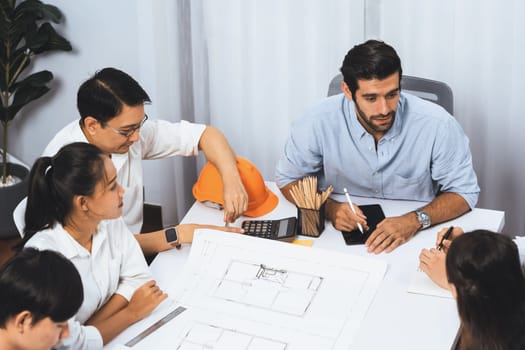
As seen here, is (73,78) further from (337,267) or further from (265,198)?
(337,267)

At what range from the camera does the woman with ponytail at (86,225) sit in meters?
1.74

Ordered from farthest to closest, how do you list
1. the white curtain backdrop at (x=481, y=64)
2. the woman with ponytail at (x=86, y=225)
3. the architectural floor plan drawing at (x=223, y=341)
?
the white curtain backdrop at (x=481, y=64) < the woman with ponytail at (x=86, y=225) < the architectural floor plan drawing at (x=223, y=341)

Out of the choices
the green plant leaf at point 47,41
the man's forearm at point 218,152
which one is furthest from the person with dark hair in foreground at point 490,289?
the green plant leaf at point 47,41

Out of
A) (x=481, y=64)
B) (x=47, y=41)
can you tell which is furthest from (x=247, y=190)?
(x=47, y=41)

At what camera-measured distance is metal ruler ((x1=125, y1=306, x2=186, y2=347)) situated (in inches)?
65.1

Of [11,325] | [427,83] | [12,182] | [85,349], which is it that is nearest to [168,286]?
[85,349]

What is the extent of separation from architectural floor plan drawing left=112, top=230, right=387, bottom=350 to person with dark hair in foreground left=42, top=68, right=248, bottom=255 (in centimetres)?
13

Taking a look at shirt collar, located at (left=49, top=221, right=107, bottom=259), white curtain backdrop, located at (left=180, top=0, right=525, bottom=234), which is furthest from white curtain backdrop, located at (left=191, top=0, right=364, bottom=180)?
shirt collar, located at (left=49, top=221, right=107, bottom=259)

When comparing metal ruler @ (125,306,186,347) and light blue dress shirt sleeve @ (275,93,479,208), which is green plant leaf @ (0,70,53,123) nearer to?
light blue dress shirt sleeve @ (275,93,479,208)

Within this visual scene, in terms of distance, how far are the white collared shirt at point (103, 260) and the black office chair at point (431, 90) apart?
3.20 feet

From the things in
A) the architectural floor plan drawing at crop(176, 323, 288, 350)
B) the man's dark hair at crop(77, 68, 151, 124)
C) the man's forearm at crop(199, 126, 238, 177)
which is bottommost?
the architectural floor plan drawing at crop(176, 323, 288, 350)

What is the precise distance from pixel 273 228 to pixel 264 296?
1.03 feet

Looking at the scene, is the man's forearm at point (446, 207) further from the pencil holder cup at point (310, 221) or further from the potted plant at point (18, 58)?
the potted plant at point (18, 58)

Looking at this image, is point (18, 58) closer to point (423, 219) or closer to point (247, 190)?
point (247, 190)
